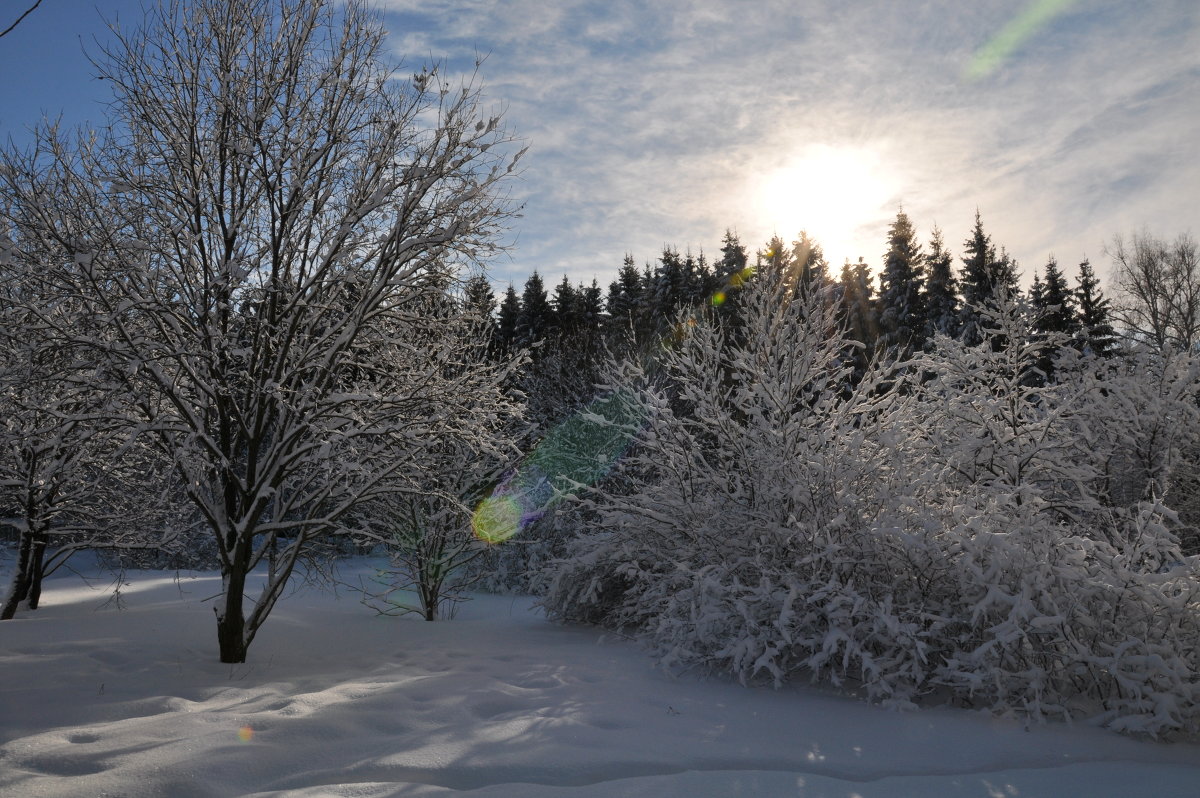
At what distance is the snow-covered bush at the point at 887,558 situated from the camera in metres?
5.18

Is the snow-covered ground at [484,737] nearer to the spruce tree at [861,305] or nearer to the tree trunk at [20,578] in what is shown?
the tree trunk at [20,578]

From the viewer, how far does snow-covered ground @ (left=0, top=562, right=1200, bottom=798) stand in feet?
11.7

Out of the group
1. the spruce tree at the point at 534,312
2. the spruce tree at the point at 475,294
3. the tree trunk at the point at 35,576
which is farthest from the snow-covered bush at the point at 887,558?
the spruce tree at the point at 534,312

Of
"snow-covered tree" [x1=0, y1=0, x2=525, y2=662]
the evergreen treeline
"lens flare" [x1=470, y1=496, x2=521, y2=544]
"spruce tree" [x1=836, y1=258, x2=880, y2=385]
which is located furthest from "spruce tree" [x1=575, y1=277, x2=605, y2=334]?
"snow-covered tree" [x1=0, y1=0, x2=525, y2=662]

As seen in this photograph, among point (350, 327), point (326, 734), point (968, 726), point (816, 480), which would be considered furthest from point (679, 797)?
point (350, 327)

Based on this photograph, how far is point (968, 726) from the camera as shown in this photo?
4832mm

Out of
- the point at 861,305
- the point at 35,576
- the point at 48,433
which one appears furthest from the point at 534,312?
the point at 48,433

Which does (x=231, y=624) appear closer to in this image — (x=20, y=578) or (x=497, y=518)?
(x=20, y=578)

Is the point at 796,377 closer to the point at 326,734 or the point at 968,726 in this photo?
the point at 968,726

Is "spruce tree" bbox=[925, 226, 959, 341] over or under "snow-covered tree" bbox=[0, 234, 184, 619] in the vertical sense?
over

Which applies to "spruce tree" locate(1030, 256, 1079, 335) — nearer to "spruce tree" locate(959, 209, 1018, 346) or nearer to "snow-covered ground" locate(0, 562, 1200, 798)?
"spruce tree" locate(959, 209, 1018, 346)

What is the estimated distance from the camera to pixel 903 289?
30.1 m

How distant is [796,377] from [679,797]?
492 cm

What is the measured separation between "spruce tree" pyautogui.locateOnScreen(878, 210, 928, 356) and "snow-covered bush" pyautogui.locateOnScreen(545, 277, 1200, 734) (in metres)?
21.2
